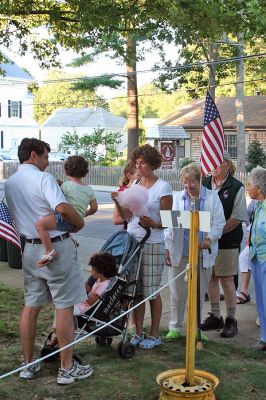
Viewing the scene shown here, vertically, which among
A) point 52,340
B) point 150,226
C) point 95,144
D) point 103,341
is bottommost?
point 103,341

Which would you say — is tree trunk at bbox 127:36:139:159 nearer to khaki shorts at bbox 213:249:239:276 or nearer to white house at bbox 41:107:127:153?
khaki shorts at bbox 213:249:239:276

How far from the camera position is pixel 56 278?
4516 mm

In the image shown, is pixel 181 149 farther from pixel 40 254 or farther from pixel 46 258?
pixel 46 258

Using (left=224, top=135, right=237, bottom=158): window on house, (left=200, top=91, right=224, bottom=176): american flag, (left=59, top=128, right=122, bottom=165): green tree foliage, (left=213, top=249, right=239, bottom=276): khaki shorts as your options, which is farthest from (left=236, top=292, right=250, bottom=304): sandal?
(left=224, top=135, right=237, bottom=158): window on house

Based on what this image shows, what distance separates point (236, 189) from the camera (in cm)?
615

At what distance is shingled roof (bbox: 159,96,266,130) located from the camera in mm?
35075

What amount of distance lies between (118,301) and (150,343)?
0.63 m

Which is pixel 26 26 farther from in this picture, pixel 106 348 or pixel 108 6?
pixel 106 348

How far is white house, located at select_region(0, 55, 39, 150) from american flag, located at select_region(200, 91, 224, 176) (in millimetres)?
54774

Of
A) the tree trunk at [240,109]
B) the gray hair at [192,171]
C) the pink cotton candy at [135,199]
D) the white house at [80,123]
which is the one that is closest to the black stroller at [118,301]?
the pink cotton candy at [135,199]

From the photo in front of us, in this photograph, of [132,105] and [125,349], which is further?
[132,105]

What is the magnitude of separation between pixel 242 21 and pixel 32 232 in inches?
269

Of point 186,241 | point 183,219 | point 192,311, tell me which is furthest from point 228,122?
point 192,311

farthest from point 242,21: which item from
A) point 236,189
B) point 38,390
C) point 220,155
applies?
point 38,390
